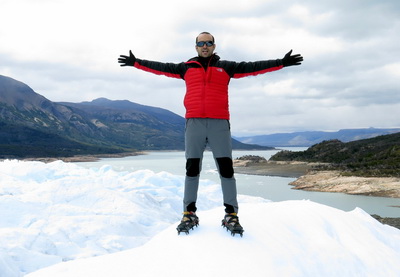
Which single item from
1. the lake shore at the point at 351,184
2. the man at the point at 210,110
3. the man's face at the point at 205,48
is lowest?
the lake shore at the point at 351,184

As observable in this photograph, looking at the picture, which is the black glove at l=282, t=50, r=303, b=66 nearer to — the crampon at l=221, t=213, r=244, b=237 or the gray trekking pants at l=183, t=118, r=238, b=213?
the gray trekking pants at l=183, t=118, r=238, b=213

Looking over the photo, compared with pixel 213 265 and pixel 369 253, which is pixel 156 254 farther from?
pixel 369 253

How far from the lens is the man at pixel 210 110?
4695 millimetres

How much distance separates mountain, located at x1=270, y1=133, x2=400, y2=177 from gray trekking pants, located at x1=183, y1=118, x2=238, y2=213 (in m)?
31.7

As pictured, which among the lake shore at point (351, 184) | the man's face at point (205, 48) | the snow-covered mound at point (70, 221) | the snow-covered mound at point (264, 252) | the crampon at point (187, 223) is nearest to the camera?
the snow-covered mound at point (264, 252)

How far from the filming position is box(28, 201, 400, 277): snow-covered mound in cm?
382

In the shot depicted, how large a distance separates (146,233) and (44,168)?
12300 mm

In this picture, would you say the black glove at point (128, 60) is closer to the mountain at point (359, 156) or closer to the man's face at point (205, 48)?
the man's face at point (205, 48)

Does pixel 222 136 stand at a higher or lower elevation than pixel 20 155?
higher

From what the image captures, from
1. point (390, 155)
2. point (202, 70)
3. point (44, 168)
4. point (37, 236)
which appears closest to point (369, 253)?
point (202, 70)

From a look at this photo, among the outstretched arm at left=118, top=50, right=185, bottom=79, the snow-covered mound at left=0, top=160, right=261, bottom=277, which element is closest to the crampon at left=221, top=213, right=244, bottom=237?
the outstretched arm at left=118, top=50, right=185, bottom=79

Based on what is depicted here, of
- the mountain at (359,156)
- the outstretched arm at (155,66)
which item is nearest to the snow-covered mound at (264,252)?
the outstretched arm at (155,66)

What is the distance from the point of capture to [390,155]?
4203 centimetres

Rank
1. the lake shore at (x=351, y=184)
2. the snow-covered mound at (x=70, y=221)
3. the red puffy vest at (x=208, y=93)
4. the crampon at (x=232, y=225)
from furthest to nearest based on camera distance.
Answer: the lake shore at (x=351, y=184), the snow-covered mound at (x=70, y=221), the red puffy vest at (x=208, y=93), the crampon at (x=232, y=225)
